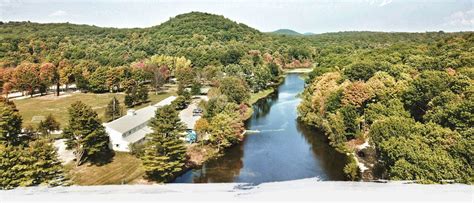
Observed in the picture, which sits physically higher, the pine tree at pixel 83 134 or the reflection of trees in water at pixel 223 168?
the pine tree at pixel 83 134

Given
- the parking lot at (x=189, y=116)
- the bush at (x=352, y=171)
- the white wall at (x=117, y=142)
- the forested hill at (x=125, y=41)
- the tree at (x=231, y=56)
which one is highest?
the forested hill at (x=125, y=41)

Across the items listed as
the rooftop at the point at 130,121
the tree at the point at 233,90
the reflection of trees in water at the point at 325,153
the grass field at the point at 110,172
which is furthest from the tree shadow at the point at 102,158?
the tree at the point at 233,90

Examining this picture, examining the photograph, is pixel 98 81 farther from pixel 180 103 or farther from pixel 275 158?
pixel 275 158

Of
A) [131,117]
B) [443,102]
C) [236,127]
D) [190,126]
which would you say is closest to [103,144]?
[131,117]

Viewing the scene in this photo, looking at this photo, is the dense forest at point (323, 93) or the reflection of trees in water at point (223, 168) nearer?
the dense forest at point (323, 93)

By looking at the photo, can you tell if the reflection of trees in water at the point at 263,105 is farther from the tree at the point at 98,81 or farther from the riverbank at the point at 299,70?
the riverbank at the point at 299,70
